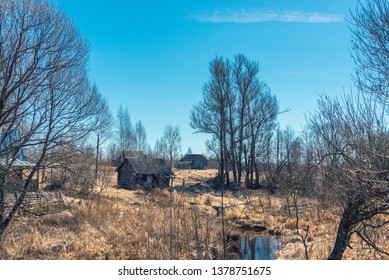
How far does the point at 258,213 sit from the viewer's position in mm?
16750

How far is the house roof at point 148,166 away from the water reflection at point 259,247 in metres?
16.0

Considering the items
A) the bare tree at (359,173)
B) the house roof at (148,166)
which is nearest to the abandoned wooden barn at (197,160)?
the house roof at (148,166)

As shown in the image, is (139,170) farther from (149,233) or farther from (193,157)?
(193,157)

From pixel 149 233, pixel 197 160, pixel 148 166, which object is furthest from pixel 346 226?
pixel 197 160

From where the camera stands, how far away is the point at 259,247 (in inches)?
435

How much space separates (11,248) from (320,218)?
482 inches

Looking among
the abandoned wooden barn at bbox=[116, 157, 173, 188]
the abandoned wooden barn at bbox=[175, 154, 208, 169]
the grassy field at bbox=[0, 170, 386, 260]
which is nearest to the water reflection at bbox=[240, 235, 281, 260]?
the grassy field at bbox=[0, 170, 386, 260]

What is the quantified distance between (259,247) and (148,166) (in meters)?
19.3

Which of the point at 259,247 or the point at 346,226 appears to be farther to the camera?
the point at 259,247

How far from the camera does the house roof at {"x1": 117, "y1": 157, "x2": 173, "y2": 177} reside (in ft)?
92.2

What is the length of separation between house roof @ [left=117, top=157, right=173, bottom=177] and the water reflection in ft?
52.4

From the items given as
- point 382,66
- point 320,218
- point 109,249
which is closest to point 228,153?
point 320,218

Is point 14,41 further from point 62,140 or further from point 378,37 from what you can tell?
point 378,37
